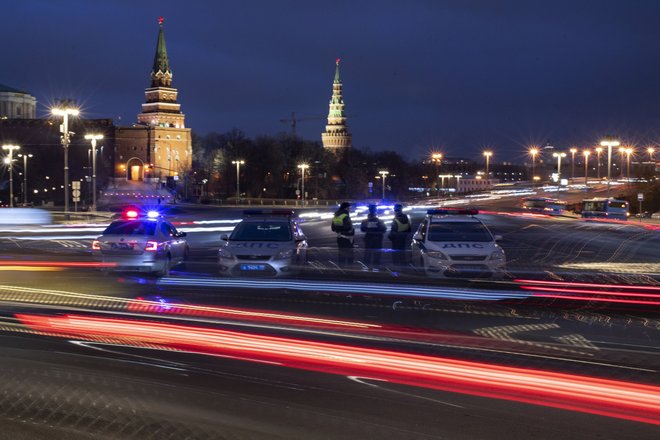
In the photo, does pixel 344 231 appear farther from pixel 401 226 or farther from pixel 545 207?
pixel 545 207

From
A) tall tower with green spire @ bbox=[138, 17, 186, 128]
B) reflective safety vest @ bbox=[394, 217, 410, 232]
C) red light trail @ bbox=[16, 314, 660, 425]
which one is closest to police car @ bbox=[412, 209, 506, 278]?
reflective safety vest @ bbox=[394, 217, 410, 232]

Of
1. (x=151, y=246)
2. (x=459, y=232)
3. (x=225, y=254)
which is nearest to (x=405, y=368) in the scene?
(x=225, y=254)

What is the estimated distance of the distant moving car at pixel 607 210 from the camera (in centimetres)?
5738

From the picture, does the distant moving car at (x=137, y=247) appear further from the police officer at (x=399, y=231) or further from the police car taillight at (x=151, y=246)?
the police officer at (x=399, y=231)

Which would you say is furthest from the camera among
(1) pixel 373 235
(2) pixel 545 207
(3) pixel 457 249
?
(2) pixel 545 207

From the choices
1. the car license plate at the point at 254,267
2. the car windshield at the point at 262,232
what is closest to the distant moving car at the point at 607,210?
the car windshield at the point at 262,232

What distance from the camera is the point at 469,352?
30.8 feet

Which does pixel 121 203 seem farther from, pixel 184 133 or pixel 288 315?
pixel 184 133

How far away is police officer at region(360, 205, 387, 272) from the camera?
765 inches

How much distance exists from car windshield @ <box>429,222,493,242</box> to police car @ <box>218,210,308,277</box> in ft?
10.3

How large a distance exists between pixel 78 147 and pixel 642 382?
151838mm

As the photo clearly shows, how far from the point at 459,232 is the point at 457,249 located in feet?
4.25

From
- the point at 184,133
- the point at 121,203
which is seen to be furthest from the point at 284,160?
the point at 121,203

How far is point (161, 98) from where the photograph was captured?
545 ft
